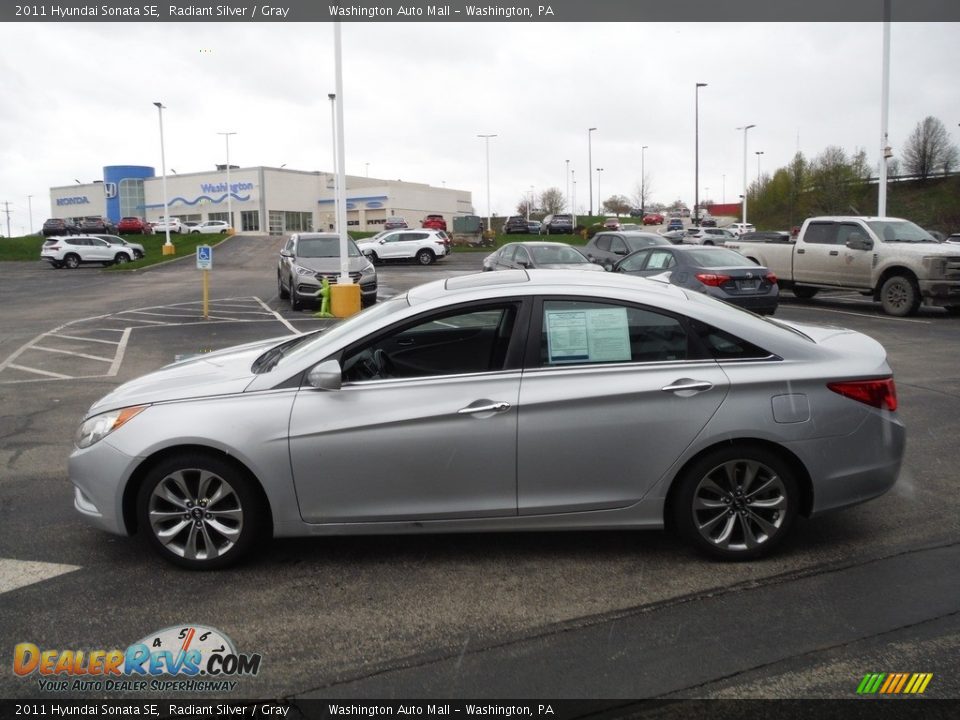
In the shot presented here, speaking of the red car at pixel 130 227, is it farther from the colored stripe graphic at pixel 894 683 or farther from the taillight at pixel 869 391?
the colored stripe graphic at pixel 894 683

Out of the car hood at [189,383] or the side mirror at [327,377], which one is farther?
the car hood at [189,383]

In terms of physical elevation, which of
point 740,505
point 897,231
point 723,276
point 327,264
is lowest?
point 740,505

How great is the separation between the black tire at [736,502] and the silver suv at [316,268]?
14.3 meters

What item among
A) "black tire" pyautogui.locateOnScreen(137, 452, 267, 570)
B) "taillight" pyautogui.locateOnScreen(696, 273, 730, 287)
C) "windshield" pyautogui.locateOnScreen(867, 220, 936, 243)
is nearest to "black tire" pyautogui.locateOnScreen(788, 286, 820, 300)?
"windshield" pyautogui.locateOnScreen(867, 220, 936, 243)

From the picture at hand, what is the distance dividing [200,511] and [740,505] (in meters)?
2.85

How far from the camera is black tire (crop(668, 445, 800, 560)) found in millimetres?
4344

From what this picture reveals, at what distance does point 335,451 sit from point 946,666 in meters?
2.89

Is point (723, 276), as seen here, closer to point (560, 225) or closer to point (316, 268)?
point (316, 268)

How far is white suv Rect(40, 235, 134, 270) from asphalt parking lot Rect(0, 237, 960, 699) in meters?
38.1

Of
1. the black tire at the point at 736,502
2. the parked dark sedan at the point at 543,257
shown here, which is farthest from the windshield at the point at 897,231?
the black tire at the point at 736,502

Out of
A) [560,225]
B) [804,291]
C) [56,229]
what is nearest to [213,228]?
[56,229]

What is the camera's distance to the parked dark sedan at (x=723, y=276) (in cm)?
1465

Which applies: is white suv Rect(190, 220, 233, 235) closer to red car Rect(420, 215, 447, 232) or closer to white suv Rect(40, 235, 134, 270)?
red car Rect(420, 215, 447, 232)

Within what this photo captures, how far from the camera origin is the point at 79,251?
1582 inches
